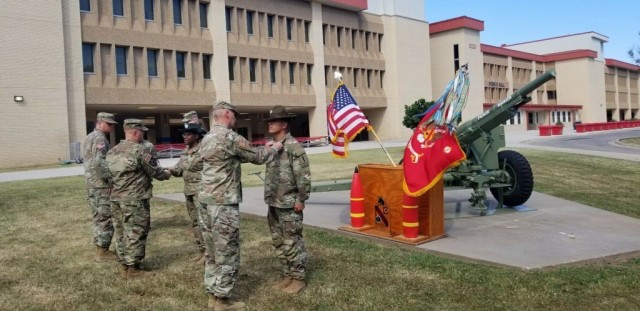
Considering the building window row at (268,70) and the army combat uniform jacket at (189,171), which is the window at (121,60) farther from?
the army combat uniform jacket at (189,171)

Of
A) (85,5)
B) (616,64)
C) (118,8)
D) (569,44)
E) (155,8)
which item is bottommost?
(85,5)

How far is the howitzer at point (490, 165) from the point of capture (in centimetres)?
870

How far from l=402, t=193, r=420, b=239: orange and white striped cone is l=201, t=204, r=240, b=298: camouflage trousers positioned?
9.43 feet

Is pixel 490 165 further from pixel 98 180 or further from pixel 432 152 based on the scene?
Result: pixel 98 180

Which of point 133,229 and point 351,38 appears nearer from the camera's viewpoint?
point 133,229

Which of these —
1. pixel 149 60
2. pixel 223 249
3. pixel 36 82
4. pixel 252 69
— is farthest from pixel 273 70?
pixel 223 249

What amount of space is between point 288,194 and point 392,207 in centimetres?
250

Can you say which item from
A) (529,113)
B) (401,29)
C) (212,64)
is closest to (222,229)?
(212,64)

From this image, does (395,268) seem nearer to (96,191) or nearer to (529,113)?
(96,191)

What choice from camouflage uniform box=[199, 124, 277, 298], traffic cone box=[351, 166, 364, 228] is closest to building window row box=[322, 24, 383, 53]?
traffic cone box=[351, 166, 364, 228]

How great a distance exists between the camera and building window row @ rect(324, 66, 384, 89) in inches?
1735

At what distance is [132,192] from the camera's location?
630cm

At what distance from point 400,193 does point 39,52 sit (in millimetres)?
26314

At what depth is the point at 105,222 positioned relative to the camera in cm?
728
